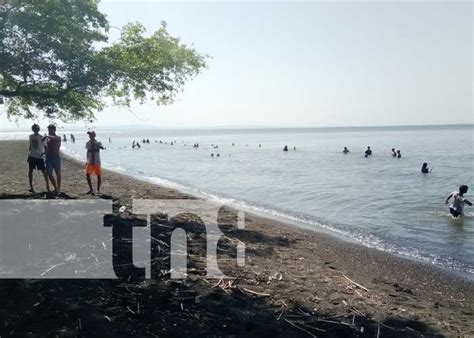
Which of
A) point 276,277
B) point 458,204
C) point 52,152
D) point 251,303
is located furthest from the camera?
point 458,204

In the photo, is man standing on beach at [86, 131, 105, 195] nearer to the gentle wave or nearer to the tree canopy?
the tree canopy

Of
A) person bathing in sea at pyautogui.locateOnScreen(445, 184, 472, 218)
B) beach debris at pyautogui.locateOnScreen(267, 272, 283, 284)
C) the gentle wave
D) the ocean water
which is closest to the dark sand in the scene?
beach debris at pyautogui.locateOnScreen(267, 272, 283, 284)

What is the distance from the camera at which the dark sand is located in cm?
484

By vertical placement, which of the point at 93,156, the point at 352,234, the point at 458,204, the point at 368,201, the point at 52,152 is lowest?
the point at 352,234

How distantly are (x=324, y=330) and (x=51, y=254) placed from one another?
15.6ft

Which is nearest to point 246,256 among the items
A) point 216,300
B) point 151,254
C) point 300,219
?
point 151,254

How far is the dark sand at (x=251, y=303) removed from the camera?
484 centimetres

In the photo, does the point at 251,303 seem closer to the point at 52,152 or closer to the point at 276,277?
the point at 276,277

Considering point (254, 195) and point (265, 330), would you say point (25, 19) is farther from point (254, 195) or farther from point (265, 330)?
point (254, 195)

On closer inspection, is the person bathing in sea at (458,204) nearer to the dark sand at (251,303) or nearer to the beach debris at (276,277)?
the dark sand at (251,303)

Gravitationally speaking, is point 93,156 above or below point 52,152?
below

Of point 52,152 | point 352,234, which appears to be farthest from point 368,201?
point 52,152

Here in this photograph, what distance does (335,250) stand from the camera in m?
10.8

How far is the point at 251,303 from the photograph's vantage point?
5.80m
